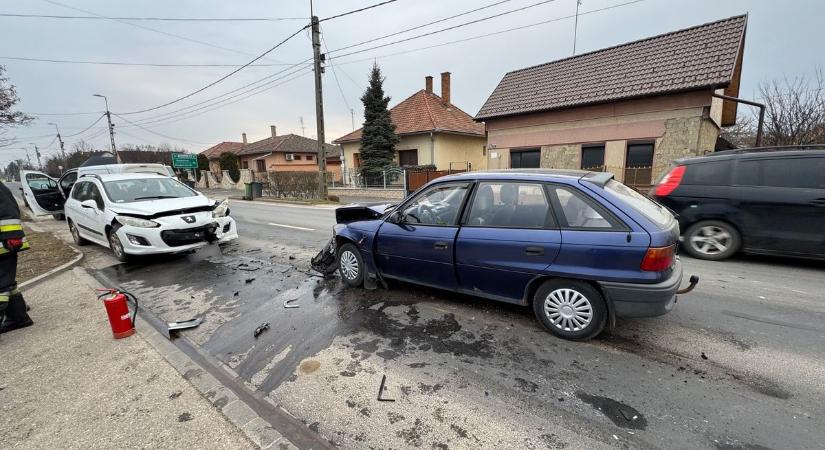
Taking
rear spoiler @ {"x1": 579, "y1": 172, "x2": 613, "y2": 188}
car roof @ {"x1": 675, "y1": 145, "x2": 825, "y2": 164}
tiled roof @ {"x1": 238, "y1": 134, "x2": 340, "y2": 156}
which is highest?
tiled roof @ {"x1": 238, "y1": 134, "x2": 340, "y2": 156}

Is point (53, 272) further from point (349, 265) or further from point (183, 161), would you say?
point (183, 161)

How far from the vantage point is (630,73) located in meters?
14.1

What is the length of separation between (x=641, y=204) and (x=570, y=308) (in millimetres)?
1209

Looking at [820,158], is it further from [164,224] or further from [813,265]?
[164,224]

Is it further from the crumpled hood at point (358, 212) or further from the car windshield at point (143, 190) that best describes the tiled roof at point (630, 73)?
the car windshield at point (143, 190)

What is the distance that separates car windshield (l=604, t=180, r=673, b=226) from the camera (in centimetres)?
315

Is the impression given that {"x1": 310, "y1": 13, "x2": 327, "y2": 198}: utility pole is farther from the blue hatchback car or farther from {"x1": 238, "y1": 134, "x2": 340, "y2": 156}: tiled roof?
{"x1": 238, "y1": 134, "x2": 340, "y2": 156}: tiled roof

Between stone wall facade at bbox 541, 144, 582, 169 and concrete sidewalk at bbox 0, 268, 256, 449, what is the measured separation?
15.5 m

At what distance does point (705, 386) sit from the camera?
2611 mm

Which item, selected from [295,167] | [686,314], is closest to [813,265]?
[686,314]

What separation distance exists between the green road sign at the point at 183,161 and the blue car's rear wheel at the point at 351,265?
127 ft

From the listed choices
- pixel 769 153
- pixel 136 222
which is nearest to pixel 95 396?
pixel 136 222

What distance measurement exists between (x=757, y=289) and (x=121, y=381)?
6917 mm

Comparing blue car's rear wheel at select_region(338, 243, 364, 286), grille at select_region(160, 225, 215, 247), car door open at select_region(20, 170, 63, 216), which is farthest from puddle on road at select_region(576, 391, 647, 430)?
car door open at select_region(20, 170, 63, 216)
